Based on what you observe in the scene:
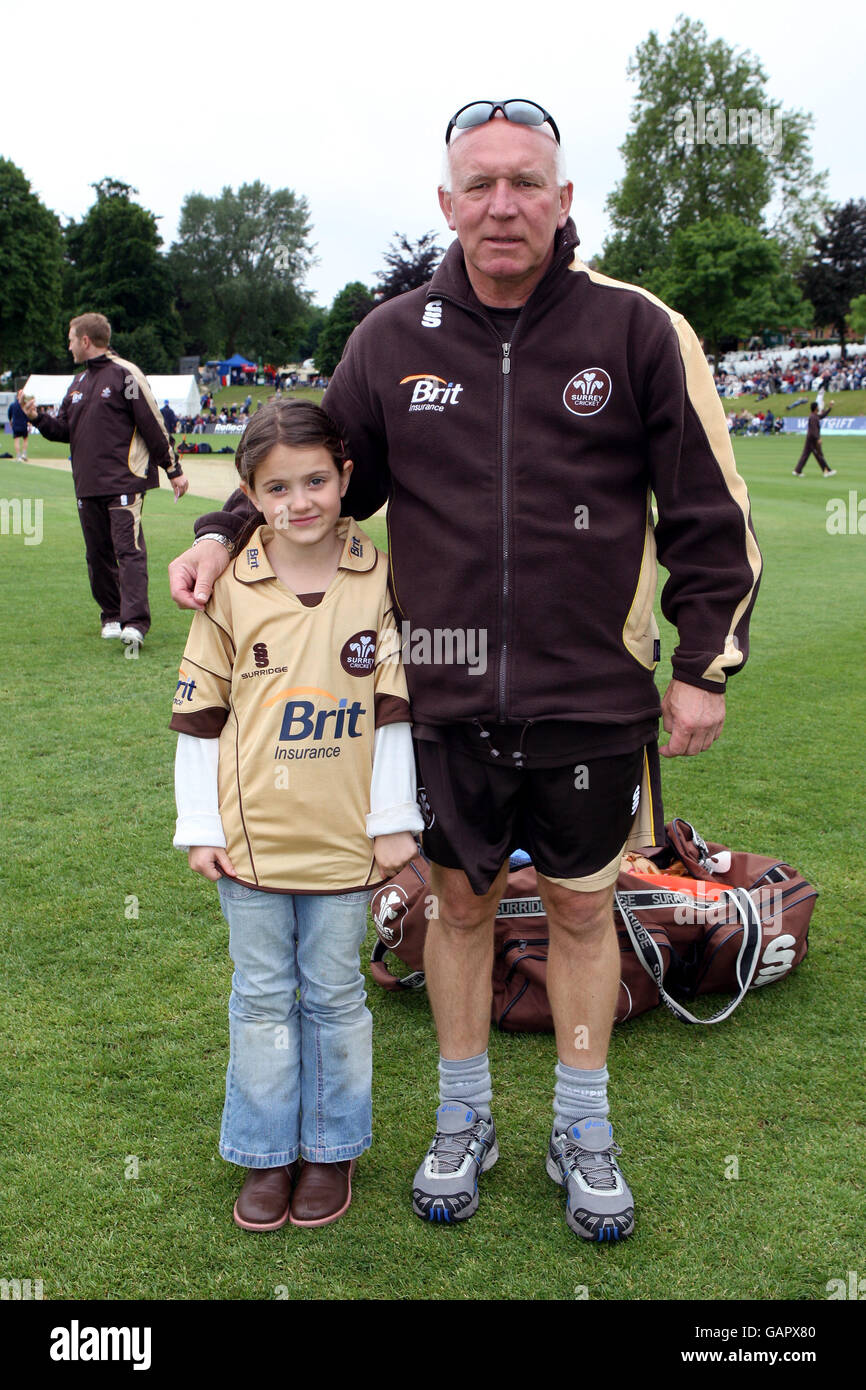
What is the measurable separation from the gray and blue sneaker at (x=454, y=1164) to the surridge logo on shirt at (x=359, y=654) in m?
1.18

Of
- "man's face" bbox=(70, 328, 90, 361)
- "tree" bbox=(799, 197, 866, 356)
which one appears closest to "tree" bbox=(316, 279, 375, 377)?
"tree" bbox=(799, 197, 866, 356)

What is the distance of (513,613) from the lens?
251 centimetres

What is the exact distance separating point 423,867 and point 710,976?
1.07 m

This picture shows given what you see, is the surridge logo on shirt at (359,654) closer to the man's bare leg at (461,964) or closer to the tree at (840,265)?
the man's bare leg at (461,964)

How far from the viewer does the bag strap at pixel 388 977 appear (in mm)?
3660

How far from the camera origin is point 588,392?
2.43m

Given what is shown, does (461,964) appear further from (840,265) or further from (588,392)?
(840,265)

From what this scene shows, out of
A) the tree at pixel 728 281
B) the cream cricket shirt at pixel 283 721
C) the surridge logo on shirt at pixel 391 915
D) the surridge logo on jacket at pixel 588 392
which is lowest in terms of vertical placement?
the surridge logo on shirt at pixel 391 915

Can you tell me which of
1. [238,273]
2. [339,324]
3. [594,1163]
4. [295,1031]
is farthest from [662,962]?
[238,273]

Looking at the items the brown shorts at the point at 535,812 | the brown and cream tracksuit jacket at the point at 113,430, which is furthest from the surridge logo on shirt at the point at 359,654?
the brown and cream tracksuit jacket at the point at 113,430

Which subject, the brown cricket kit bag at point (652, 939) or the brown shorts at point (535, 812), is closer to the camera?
the brown shorts at point (535, 812)

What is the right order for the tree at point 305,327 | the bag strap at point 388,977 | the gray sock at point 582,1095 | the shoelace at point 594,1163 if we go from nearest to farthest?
the shoelace at point 594,1163 < the gray sock at point 582,1095 < the bag strap at point 388,977 < the tree at point 305,327
